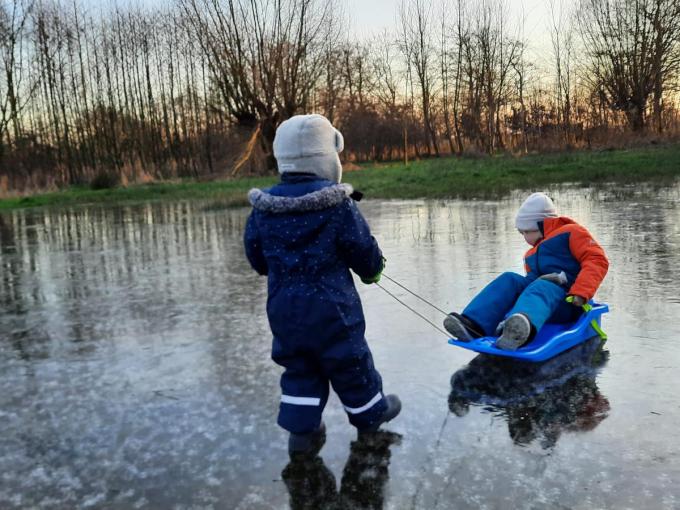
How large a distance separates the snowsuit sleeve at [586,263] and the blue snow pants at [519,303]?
0.34ft

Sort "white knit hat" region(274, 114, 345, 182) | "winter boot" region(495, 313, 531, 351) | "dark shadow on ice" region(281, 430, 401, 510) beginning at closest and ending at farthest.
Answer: "dark shadow on ice" region(281, 430, 401, 510)
"white knit hat" region(274, 114, 345, 182)
"winter boot" region(495, 313, 531, 351)

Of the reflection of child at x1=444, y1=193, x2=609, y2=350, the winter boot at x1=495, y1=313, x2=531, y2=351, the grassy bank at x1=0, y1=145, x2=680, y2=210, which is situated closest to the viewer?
the winter boot at x1=495, y1=313, x2=531, y2=351

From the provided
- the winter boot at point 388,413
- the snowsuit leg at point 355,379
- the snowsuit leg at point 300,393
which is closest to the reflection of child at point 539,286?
the winter boot at point 388,413

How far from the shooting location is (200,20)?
2455 centimetres

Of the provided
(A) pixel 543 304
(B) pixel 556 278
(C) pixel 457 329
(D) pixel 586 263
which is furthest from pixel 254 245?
(D) pixel 586 263

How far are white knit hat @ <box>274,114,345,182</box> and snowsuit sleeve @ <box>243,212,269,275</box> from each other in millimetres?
240

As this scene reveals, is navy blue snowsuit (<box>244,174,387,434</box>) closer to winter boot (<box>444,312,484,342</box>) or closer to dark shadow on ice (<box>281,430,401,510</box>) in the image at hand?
dark shadow on ice (<box>281,430,401,510</box>)

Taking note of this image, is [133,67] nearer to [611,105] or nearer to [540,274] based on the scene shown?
[611,105]

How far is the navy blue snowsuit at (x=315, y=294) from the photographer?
230cm

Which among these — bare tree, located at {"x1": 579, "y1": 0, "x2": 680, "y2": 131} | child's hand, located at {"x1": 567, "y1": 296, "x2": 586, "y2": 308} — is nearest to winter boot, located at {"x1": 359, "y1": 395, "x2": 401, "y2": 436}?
child's hand, located at {"x1": 567, "y1": 296, "x2": 586, "y2": 308}

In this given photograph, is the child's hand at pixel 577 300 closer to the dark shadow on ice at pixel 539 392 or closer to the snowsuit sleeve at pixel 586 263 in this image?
the snowsuit sleeve at pixel 586 263

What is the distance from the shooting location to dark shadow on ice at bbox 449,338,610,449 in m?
2.44

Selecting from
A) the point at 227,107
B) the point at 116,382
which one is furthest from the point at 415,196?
the point at 227,107

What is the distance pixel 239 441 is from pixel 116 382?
1040 millimetres
